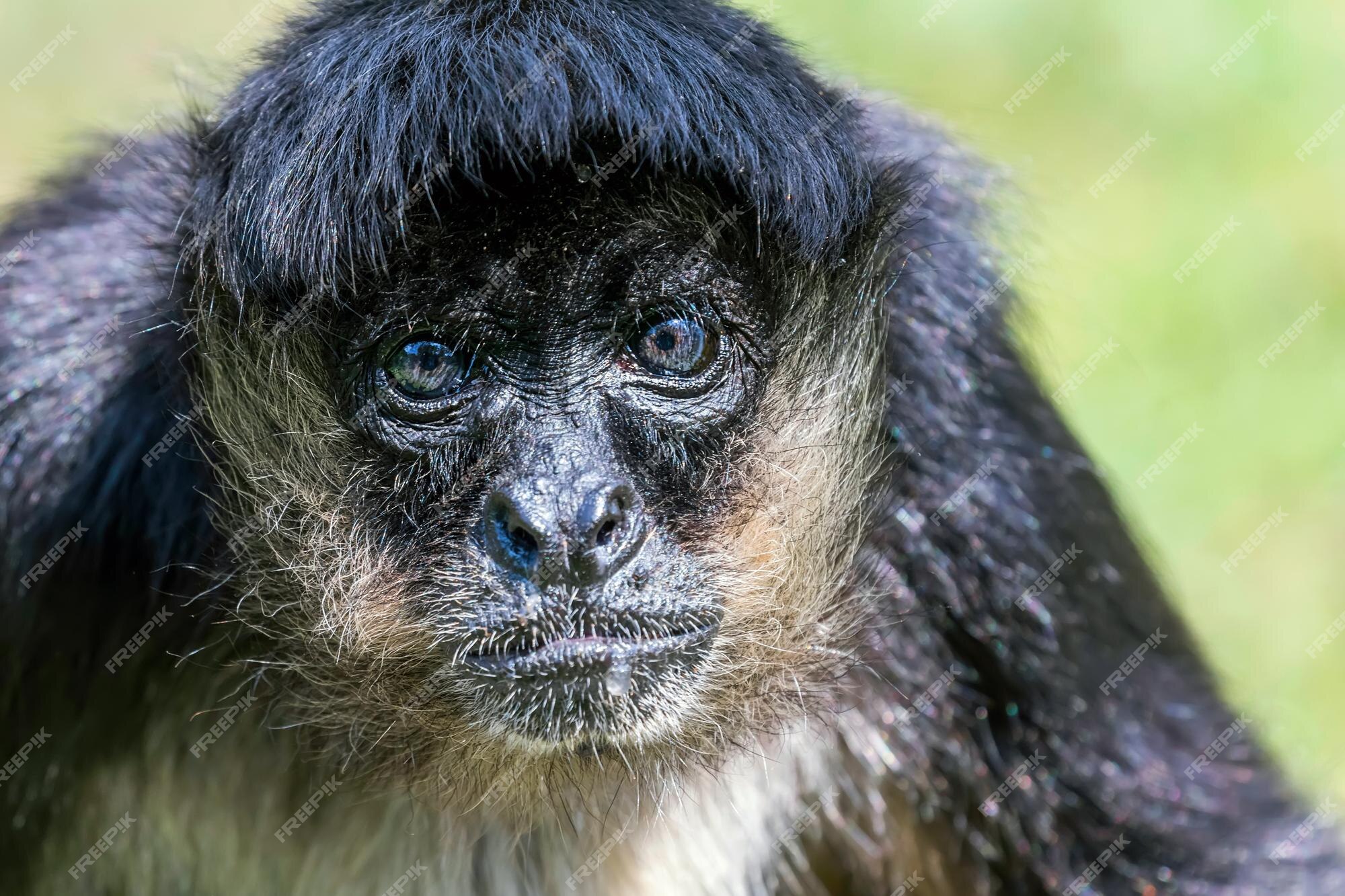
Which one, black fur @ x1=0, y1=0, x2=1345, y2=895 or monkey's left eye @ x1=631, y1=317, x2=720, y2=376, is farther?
monkey's left eye @ x1=631, y1=317, x2=720, y2=376

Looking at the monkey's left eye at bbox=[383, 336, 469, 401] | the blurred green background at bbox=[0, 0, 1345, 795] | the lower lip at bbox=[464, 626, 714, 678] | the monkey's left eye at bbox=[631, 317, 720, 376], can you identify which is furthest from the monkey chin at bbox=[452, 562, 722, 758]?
the blurred green background at bbox=[0, 0, 1345, 795]

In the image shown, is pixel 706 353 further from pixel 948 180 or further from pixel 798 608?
pixel 948 180

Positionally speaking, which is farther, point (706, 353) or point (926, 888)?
point (926, 888)

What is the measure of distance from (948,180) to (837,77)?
1.60ft

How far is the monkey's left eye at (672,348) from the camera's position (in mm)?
3916

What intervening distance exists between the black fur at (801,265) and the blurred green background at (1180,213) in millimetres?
1523

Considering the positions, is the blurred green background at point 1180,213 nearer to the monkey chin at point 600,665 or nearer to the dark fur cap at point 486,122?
the dark fur cap at point 486,122

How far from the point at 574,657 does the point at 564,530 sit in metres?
0.33

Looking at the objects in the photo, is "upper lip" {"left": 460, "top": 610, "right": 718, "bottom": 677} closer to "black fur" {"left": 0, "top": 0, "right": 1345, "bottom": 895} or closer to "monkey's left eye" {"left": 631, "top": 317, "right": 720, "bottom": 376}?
"monkey's left eye" {"left": 631, "top": 317, "right": 720, "bottom": 376}

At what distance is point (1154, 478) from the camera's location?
7.96 m

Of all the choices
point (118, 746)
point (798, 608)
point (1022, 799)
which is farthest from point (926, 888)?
point (118, 746)

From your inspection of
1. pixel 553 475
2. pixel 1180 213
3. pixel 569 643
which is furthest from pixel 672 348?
pixel 1180 213

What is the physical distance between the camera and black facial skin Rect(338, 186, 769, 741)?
3.58 metres

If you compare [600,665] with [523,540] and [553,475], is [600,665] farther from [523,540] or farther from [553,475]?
[553,475]
